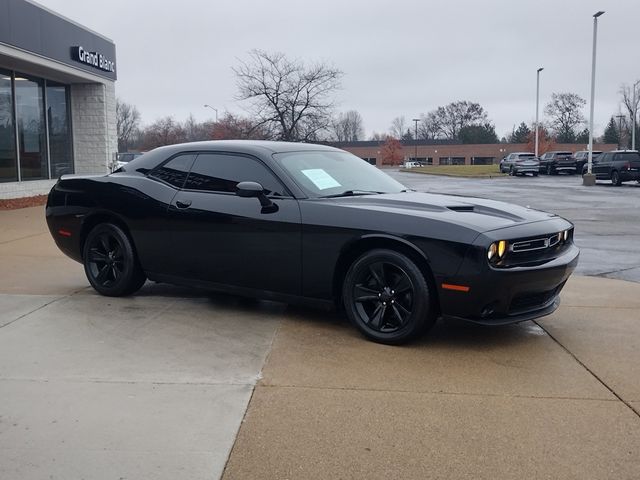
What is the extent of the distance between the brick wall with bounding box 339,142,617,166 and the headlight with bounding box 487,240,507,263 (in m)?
97.1

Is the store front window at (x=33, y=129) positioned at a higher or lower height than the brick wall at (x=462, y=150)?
lower

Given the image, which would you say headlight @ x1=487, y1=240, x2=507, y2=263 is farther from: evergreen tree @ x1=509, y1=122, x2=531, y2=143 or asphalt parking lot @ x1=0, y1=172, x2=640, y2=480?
evergreen tree @ x1=509, y1=122, x2=531, y2=143

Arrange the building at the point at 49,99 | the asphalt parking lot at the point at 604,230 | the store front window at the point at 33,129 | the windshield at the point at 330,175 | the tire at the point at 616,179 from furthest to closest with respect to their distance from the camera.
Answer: the tire at the point at 616,179, the store front window at the point at 33,129, the building at the point at 49,99, the asphalt parking lot at the point at 604,230, the windshield at the point at 330,175

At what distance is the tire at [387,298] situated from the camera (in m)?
4.75

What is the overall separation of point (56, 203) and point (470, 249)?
4.53 metres

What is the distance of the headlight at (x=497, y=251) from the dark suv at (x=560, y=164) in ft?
148

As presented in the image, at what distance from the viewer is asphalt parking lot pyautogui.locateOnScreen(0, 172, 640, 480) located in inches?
124

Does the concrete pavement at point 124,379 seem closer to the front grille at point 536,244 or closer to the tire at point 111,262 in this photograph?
the tire at point 111,262

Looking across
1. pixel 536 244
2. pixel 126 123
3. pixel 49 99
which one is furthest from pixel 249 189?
pixel 126 123

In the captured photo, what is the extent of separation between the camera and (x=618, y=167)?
3161 cm

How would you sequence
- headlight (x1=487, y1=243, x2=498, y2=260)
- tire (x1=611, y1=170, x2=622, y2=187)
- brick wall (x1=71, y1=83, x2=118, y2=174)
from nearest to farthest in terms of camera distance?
headlight (x1=487, y1=243, x2=498, y2=260)
brick wall (x1=71, y1=83, x2=118, y2=174)
tire (x1=611, y1=170, x2=622, y2=187)

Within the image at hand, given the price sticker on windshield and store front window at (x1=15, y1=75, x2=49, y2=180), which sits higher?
store front window at (x1=15, y1=75, x2=49, y2=180)

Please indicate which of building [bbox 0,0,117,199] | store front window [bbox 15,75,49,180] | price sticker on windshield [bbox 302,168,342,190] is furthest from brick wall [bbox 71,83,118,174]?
price sticker on windshield [bbox 302,168,342,190]

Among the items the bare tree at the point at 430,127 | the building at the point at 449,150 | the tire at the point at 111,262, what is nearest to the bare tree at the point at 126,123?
the building at the point at 449,150
